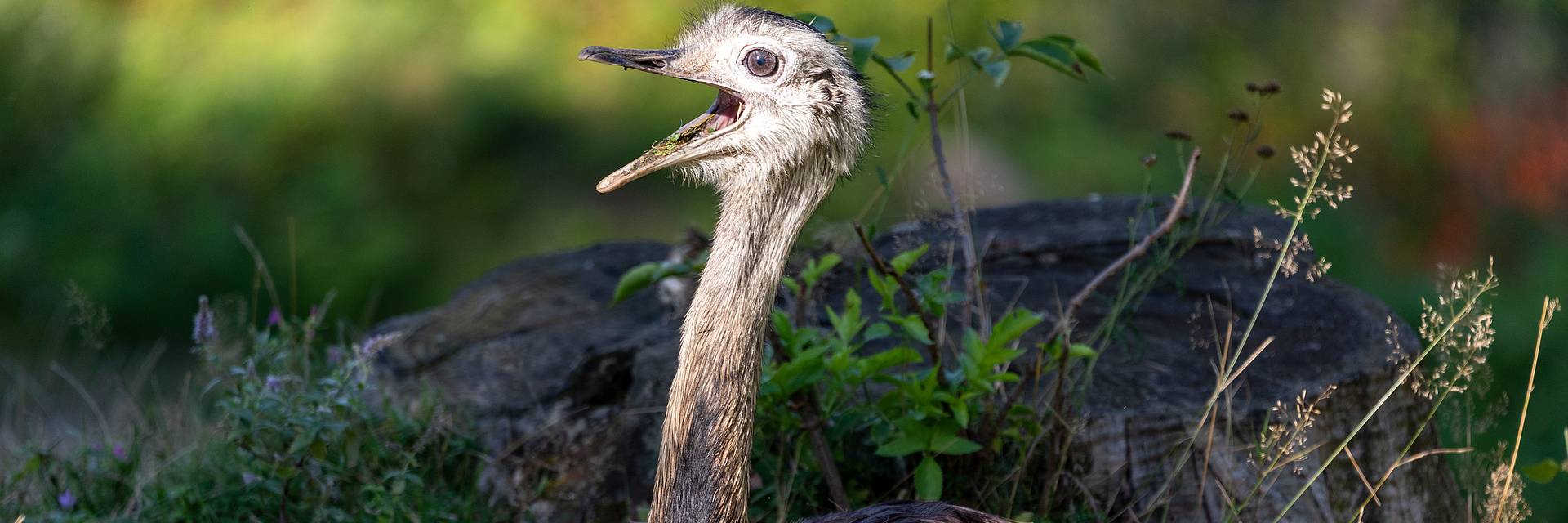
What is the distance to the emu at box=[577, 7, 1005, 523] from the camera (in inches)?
91.1

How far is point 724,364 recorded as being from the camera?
232 cm

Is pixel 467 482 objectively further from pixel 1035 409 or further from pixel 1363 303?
pixel 1363 303

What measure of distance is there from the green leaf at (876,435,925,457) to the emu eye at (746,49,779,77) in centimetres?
89

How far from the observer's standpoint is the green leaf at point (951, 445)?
9.46ft

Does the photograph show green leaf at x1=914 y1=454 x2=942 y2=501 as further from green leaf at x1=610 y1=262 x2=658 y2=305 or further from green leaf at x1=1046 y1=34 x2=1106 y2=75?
green leaf at x1=1046 y1=34 x2=1106 y2=75

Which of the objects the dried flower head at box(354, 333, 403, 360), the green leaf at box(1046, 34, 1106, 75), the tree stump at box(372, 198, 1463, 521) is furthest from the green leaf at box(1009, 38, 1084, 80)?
the dried flower head at box(354, 333, 403, 360)

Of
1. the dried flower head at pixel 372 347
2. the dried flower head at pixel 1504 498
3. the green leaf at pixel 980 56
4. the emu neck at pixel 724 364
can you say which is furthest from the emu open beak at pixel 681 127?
the dried flower head at pixel 1504 498

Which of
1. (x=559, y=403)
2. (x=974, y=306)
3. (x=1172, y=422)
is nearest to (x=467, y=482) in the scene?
(x=559, y=403)

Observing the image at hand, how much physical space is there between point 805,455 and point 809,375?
11.6 inches

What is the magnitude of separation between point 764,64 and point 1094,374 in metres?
1.36

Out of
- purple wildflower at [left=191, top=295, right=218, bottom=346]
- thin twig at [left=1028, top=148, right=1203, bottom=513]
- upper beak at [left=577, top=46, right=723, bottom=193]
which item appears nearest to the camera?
upper beak at [left=577, top=46, right=723, bottom=193]

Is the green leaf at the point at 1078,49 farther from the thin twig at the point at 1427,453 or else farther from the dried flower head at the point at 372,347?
the dried flower head at the point at 372,347

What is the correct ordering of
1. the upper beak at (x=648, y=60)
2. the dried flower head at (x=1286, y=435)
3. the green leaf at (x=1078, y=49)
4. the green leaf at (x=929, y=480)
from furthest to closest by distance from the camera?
1. the green leaf at (x=1078, y=49)
2. the green leaf at (x=929, y=480)
3. the dried flower head at (x=1286, y=435)
4. the upper beak at (x=648, y=60)

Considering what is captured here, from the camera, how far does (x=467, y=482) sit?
353cm
